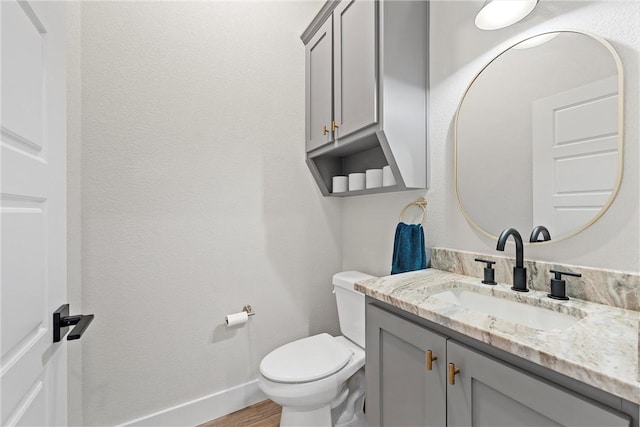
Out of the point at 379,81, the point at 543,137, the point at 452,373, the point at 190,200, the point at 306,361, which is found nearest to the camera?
the point at 452,373

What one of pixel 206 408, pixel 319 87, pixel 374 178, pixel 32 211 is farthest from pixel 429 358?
pixel 319 87

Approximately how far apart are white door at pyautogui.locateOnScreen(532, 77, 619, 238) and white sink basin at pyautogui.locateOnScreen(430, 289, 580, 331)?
287mm

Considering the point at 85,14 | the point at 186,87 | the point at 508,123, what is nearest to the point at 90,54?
the point at 85,14

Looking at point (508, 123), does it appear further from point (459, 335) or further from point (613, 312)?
point (459, 335)

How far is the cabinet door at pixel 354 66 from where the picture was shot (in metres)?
1.33

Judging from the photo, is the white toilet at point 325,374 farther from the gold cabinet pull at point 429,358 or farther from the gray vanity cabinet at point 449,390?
the gold cabinet pull at point 429,358

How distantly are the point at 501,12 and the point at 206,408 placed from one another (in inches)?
96.8

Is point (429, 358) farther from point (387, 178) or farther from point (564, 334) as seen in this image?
point (387, 178)

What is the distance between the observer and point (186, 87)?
5.25 ft

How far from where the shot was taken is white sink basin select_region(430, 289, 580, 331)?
0.85 meters

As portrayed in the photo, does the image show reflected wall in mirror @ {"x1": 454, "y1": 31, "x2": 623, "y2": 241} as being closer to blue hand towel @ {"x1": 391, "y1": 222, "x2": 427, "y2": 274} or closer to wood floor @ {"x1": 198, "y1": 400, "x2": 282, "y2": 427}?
blue hand towel @ {"x1": 391, "y1": 222, "x2": 427, "y2": 274}

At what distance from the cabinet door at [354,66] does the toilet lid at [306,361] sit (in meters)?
1.21

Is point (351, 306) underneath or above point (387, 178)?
underneath

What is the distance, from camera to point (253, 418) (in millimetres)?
1640
